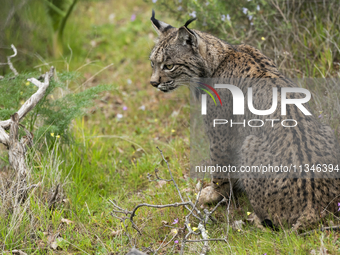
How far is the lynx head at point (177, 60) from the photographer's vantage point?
4195 millimetres

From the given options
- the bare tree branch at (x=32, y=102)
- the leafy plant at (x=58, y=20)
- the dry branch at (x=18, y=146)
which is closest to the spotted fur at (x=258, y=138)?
the bare tree branch at (x=32, y=102)

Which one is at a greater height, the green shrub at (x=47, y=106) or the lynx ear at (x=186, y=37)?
the lynx ear at (x=186, y=37)

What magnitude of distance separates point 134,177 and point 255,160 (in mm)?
2068

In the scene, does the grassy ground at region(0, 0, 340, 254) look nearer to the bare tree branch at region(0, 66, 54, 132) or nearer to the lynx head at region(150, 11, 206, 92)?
the bare tree branch at region(0, 66, 54, 132)

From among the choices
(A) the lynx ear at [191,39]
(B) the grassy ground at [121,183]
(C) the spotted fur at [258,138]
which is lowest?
(B) the grassy ground at [121,183]

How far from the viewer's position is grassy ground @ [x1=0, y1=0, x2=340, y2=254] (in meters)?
3.75

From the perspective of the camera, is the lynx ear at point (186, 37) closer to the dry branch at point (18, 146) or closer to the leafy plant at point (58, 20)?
the dry branch at point (18, 146)

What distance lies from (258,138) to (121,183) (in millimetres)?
2220

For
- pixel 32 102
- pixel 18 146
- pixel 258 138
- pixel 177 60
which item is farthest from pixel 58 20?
pixel 258 138

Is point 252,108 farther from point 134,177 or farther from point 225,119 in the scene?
point 134,177

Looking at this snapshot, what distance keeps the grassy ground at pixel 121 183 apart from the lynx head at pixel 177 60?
1328mm

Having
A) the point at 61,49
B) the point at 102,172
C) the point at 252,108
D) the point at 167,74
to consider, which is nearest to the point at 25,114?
the point at 102,172

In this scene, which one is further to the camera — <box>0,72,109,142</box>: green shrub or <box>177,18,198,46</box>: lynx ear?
<box>0,72,109,142</box>: green shrub

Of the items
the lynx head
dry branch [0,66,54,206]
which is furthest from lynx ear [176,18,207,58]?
dry branch [0,66,54,206]
